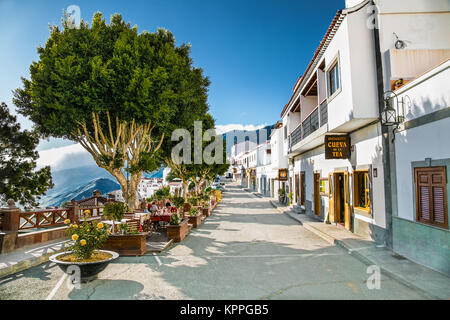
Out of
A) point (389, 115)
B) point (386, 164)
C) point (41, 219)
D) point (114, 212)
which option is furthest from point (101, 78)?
point (386, 164)

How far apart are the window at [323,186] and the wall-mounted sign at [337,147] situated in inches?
125

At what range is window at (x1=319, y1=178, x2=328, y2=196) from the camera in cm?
1435

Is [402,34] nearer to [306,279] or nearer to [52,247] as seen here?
[306,279]

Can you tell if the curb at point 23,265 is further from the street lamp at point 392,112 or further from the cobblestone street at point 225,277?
the street lamp at point 392,112

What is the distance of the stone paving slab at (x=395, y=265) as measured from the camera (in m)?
5.33

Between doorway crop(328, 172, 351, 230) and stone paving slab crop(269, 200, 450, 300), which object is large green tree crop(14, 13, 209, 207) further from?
stone paving slab crop(269, 200, 450, 300)

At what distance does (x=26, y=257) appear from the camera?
7.86m

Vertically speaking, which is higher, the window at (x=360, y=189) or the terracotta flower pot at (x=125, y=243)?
the window at (x=360, y=189)

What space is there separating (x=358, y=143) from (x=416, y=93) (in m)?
3.82

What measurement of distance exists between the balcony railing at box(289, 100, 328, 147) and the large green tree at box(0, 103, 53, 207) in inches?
680

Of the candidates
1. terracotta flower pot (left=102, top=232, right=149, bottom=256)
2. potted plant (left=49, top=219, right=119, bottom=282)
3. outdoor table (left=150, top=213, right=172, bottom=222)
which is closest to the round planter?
potted plant (left=49, top=219, right=119, bottom=282)

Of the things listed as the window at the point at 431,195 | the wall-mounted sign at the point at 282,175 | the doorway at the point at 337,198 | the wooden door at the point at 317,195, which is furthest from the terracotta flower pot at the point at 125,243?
the wall-mounted sign at the point at 282,175

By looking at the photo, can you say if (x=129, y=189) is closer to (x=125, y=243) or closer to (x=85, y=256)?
(x=125, y=243)
